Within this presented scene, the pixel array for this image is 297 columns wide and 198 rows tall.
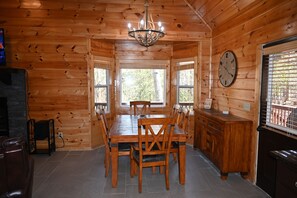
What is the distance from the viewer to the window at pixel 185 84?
4777 mm

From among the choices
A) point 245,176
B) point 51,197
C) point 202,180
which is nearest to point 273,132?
point 245,176

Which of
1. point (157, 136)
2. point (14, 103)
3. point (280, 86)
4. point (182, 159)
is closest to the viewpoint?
point (280, 86)

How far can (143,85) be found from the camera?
519 centimetres

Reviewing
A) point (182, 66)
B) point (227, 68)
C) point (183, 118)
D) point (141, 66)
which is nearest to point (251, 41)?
point (227, 68)

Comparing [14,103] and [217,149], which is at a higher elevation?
[14,103]

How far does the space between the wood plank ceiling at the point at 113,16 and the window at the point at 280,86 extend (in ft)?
5.16

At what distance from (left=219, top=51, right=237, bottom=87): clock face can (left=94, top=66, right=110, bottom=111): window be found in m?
2.61

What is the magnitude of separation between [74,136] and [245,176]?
3370mm

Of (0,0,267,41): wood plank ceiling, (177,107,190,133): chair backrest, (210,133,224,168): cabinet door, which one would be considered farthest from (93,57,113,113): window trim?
(210,133,224,168): cabinet door

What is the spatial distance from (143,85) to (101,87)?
110 cm

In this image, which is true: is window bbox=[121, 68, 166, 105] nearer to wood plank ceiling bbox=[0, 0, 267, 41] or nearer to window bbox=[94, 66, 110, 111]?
window bbox=[94, 66, 110, 111]

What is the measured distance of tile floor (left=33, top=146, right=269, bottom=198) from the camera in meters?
2.63

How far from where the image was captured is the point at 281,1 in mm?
2381

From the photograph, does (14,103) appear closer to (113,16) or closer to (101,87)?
(101,87)
